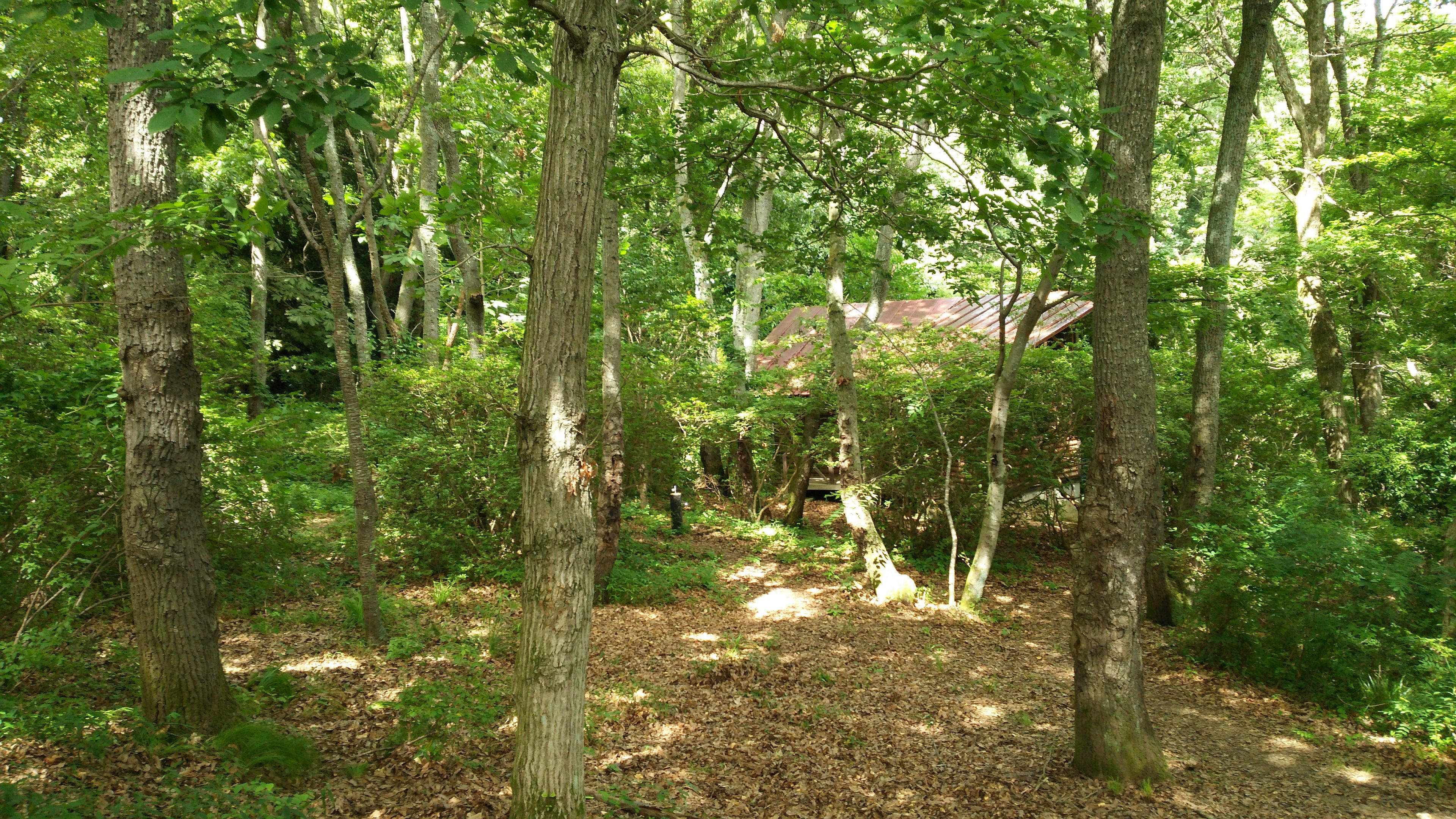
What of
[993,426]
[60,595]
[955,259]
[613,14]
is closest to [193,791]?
[60,595]

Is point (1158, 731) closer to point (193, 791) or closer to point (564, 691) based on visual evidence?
point (564, 691)

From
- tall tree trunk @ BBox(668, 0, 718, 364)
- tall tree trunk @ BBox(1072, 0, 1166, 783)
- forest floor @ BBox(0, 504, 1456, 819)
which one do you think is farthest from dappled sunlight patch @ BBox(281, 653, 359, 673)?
tall tree trunk @ BBox(1072, 0, 1166, 783)

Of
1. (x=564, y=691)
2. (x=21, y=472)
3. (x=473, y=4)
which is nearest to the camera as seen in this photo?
(x=473, y=4)

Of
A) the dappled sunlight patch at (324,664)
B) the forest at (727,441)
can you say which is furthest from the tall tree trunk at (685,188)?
the dappled sunlight patch at (324,664)

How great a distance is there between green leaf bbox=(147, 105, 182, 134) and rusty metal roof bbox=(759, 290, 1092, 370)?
29.2 ft

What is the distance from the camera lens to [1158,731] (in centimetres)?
680

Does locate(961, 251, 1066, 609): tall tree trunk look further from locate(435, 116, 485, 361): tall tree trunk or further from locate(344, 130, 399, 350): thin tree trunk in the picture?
locate(344, 130, 399, 350): thin tree trunk

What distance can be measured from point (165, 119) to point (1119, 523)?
574cm

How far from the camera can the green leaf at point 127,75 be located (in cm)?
241

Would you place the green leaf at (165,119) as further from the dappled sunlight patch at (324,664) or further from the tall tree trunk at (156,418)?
the dappled sunlight patch at (324,664)

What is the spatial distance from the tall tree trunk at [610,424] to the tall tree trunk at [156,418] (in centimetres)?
500

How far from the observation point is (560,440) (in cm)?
355

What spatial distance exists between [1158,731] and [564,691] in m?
5.78

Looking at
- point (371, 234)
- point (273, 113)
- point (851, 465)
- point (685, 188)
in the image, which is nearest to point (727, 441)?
point (851, 465)
